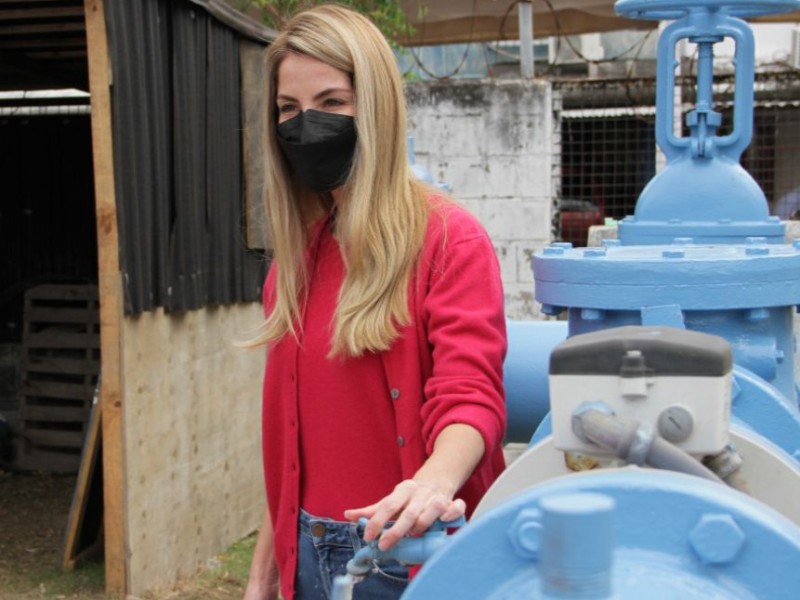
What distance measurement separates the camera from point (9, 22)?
611 cm

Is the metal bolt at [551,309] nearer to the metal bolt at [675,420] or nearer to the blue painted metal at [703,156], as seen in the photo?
the metal bolt at [675,420]

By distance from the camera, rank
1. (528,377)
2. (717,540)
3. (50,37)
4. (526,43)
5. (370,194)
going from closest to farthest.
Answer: (717,540) < (370,194) < (528,377) < (50,37) < (526,43)

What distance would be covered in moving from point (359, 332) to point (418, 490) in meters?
0.42

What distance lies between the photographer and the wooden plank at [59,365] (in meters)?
8.00

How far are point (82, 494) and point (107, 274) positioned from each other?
1337 millimetres

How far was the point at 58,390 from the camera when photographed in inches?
318

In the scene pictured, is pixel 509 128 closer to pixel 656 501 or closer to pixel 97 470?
pixel 97 470

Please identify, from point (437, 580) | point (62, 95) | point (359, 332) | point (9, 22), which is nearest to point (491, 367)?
point (359, 332)

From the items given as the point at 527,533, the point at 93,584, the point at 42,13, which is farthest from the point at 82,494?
the point at 527,533

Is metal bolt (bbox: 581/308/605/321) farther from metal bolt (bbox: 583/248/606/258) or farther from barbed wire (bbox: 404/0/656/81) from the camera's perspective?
barbed wire (bbox: 404/0/656/81)

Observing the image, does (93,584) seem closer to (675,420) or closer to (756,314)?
(756,314)

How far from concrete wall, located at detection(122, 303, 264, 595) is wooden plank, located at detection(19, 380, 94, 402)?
2080 mm

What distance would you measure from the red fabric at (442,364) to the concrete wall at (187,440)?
112 inches

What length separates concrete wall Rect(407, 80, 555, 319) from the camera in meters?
7.61
